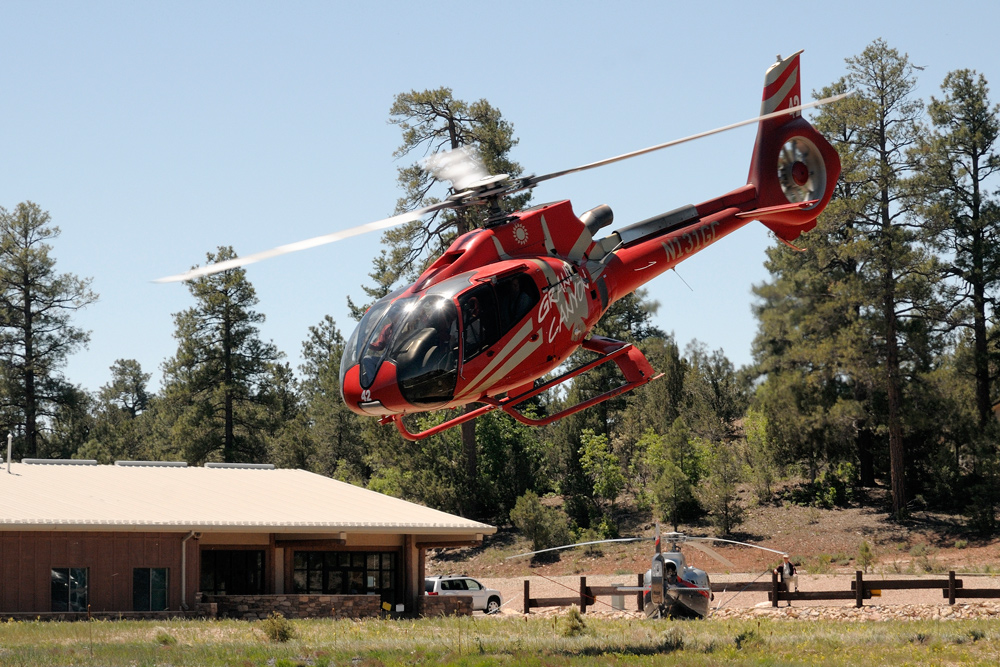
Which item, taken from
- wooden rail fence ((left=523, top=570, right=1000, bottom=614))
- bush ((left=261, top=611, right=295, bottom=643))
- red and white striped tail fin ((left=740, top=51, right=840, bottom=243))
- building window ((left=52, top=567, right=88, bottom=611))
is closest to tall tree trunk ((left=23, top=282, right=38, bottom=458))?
building window ((left=52, top=567, right=88, bottom=611))

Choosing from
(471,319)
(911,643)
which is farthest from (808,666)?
(471,319)

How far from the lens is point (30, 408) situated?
2247 inches

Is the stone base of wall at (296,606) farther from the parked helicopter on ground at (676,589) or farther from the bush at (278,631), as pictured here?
the parked helicopter on ground at (676,589)

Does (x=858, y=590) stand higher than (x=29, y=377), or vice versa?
(x=29, y=377)

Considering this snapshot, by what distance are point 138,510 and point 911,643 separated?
61.4ft

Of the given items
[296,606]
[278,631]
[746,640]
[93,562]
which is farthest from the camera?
[296,606]

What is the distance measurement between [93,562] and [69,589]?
2.71 feet

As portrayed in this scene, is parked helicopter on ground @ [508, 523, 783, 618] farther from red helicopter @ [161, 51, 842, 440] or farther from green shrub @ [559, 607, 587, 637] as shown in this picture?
red helicopter @ [161, 51, 842, 440]

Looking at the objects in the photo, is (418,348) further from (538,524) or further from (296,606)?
(538,524)

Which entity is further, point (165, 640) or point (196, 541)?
point (196, 541)

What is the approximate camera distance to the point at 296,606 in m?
29.2

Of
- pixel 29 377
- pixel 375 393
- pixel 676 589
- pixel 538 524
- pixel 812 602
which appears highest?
pixel 29 377

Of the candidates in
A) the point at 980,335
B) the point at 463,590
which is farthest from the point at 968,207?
the point at 463,590

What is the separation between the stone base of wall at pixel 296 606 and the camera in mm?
28750
